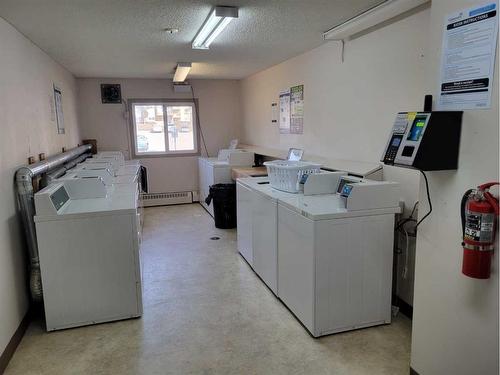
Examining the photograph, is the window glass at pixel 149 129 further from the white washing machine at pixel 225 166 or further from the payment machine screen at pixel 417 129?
the payment machine screen at pixel 417 129

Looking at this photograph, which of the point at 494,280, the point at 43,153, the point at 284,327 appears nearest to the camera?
the point at 494,280

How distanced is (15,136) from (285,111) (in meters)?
3.28

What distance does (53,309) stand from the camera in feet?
9.26

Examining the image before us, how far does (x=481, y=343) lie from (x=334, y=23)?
8.72 ft

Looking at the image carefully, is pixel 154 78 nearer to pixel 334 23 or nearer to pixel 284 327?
pixel 334 23

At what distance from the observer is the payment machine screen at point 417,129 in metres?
1.78

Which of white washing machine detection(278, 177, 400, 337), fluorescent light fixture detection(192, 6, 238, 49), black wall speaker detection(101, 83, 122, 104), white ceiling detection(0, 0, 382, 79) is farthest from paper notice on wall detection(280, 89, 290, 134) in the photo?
black wall speaker detection(101, 83, 122, 104)

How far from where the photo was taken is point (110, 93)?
6613 mm

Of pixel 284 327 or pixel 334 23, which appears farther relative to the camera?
pixel 334 23

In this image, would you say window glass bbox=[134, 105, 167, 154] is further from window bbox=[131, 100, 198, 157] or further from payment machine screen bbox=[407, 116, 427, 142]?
payment machine screen bbox=[407, 116, 427, 142]

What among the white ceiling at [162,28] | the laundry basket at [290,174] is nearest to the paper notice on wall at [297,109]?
the white ceiling at [162,28]

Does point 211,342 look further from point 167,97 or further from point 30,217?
point 167,97

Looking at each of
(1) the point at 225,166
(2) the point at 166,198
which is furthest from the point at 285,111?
(2) the point at 166,198

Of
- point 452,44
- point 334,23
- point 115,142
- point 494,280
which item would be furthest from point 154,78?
point 494,280
